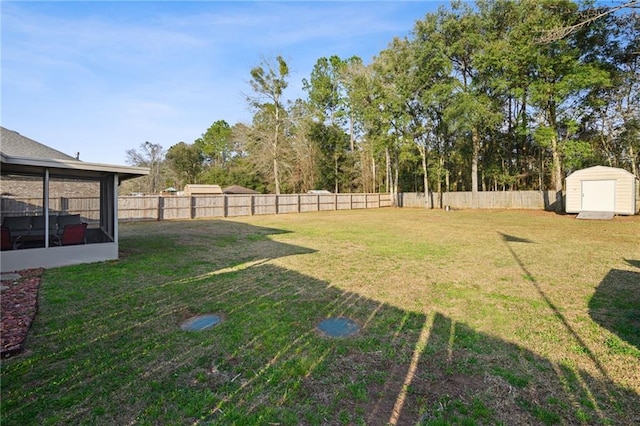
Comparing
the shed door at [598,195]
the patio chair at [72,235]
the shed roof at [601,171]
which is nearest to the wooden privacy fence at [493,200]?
the shed door at [598,195]

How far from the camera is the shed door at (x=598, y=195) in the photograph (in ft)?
46.4

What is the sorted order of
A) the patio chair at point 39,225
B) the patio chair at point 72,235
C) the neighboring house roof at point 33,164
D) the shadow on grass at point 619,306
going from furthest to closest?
the patio chair at point 39,225 < the patio chair at point 72,235 < the neighboring house roof at point 33,164 < the shadow on grass at point 619,306

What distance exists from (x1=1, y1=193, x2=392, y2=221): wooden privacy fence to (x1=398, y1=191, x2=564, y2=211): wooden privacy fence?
15.0 ft

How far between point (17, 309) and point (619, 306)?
23.4ft

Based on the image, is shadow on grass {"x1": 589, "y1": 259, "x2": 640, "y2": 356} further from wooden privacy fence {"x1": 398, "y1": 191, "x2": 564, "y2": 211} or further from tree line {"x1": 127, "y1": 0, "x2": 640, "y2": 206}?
wooden privacy fence {"x1": 398, "y1": 191, "x2": 564, "y2": 211}

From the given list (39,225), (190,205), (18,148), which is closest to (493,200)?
(190,205)

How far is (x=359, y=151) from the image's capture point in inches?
1261

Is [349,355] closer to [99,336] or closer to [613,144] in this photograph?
[99,336]

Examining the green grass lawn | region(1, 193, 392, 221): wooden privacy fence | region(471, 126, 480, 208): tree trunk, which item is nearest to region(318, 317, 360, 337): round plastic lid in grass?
the green grass lawn

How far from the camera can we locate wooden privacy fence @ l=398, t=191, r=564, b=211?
18547mm

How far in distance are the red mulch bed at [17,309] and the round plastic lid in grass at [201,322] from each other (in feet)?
4.37

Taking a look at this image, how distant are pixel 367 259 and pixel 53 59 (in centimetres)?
1020

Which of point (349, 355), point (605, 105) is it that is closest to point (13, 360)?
point (349, 355)

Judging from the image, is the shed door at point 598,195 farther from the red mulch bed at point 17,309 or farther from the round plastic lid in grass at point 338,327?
the red mulch bed at point 17,309
